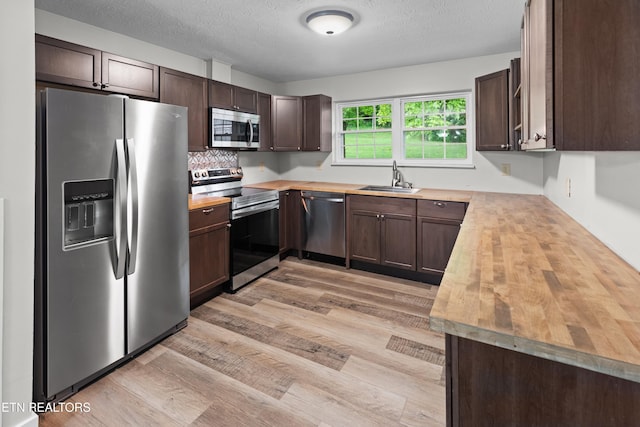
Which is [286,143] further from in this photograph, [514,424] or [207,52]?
[514,424]

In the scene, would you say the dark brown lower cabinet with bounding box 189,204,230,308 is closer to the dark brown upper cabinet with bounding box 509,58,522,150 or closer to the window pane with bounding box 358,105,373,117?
the window pane with bounding box 358,105,373,117

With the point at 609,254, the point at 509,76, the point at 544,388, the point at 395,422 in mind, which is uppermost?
the point at 509,76

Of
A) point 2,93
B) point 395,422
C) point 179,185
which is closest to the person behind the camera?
point 2,93

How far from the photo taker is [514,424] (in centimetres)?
90

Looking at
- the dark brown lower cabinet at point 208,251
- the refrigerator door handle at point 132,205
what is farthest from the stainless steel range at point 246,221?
the refrigerator door handle at point 132,205

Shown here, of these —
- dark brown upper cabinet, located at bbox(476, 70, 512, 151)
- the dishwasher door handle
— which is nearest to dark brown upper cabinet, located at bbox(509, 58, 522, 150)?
dark brown upper cabinet, located at bbox(476, 70, 512, 151)

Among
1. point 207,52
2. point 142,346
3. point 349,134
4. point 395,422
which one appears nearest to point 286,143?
point 349,134

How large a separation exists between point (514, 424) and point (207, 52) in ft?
12.8

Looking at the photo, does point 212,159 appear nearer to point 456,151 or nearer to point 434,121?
point 434,121

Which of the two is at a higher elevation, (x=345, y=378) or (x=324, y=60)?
(x=324, y=60)

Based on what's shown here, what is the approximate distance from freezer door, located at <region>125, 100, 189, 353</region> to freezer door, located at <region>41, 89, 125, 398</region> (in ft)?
0.33

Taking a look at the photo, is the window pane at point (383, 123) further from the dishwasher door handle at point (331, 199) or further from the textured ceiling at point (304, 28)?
the dishwasher door handle at point (331, 199)

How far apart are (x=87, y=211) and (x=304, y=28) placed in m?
2.21

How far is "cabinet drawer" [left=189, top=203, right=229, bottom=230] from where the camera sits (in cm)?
280
